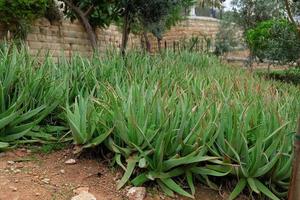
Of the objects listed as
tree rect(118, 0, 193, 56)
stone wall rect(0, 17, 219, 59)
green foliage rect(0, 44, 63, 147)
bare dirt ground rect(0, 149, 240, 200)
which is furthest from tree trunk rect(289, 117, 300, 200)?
tree rect(118, 0, 193, 56)

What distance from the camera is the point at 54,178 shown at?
235cm

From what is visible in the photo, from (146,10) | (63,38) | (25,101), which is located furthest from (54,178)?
(63,38)

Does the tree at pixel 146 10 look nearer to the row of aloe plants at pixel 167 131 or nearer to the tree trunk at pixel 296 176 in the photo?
the row of aloe plants at pixel 167 131

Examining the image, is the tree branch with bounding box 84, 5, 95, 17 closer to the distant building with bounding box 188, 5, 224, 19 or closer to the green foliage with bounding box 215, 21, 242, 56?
the green foliage with bounding box 215, 21, 242, 56

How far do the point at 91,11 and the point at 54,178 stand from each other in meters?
7.20

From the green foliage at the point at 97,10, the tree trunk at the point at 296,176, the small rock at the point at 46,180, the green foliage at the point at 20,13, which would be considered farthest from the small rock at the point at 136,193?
the green foliage at the point at 97,10

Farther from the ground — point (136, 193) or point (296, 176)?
point (296, 176)

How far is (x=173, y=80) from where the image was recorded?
3.85 metres

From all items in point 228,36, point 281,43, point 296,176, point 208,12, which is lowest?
point 296,176

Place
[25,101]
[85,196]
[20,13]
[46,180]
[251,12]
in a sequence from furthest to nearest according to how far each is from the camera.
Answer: [251,12]
[20,13]
[25,101]
[46,180]
[85,196]

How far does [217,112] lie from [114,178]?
2.60 feet

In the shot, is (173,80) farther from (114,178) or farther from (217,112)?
(114,178)

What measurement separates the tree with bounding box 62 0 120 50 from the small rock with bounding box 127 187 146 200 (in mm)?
6343

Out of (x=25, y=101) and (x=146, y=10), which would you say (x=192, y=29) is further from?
(x=25, y=101)
